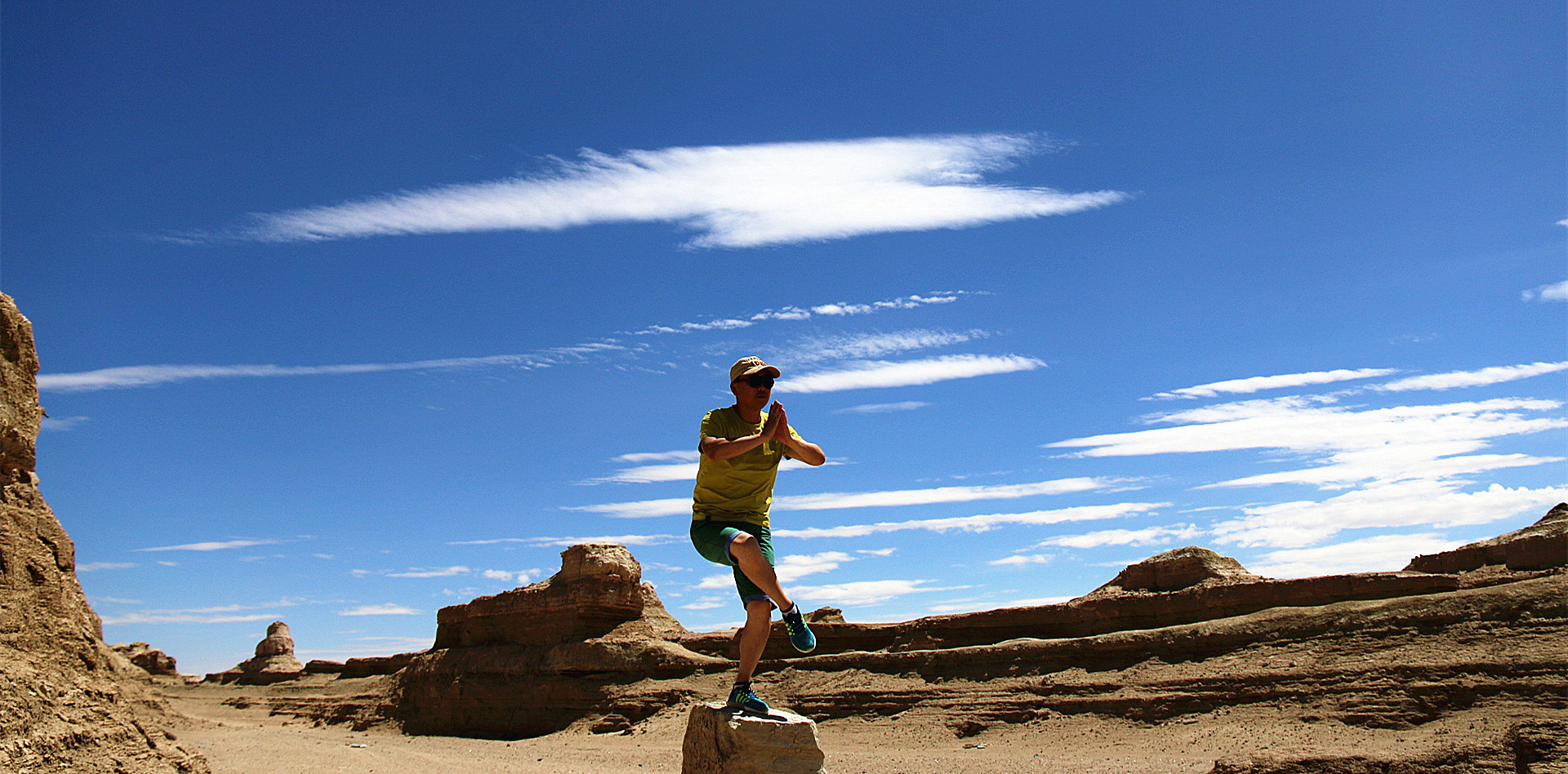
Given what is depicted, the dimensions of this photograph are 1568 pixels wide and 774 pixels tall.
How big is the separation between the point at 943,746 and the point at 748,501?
15.9m

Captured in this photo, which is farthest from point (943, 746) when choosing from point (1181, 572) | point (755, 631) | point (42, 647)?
point (42, 647)

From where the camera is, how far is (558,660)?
28953mm

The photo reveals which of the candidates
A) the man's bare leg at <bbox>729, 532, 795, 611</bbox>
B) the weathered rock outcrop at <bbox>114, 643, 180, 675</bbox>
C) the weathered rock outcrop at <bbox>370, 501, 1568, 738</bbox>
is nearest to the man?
the man's bare leg at <bbox>729, 532, 795, 611</bbox>

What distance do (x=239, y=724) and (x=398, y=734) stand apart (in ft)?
24.1

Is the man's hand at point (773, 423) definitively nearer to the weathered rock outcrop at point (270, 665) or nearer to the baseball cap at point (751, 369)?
the baseball cap at point (751, 369)

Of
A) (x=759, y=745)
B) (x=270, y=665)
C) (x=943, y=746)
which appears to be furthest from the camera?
(x=270, y=665)

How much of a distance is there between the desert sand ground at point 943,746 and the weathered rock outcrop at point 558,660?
1581 millimetres

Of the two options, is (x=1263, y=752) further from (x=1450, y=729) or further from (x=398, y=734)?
(x=398, y=734)

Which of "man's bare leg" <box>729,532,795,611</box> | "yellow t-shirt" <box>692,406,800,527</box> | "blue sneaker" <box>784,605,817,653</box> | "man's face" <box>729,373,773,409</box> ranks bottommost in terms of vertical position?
"blue sneaker" <box>784,605,817,653</box>

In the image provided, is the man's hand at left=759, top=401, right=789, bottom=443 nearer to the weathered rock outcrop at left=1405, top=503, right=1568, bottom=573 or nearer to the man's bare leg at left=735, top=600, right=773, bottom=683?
the man's bare leg at left=735, top=600, right=773, bottom=683

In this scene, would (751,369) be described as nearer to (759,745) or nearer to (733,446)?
(733,446)

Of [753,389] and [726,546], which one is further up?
[753,389]

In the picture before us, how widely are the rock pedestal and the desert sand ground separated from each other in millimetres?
8784

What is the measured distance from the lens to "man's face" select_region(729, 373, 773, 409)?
20.3ft
